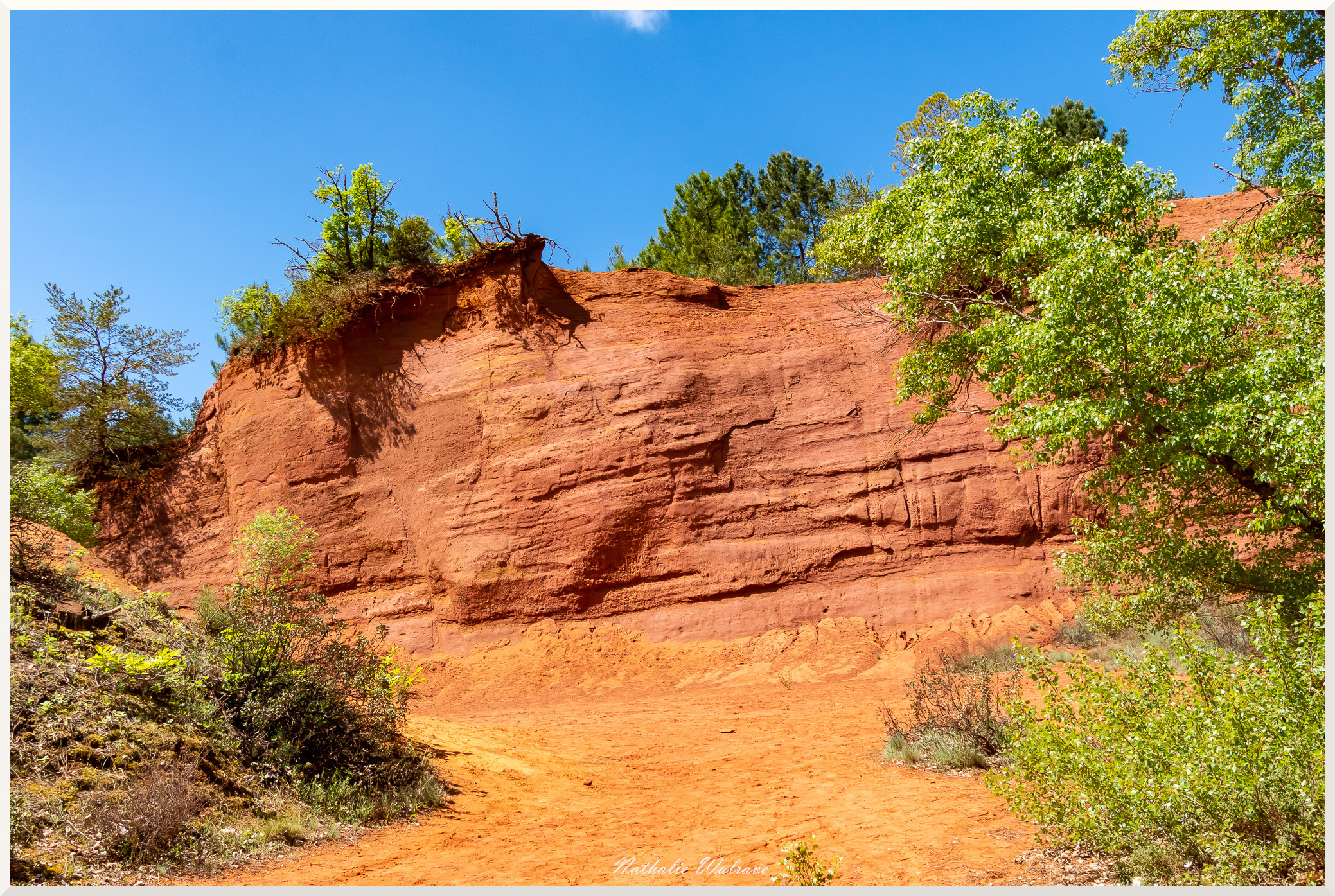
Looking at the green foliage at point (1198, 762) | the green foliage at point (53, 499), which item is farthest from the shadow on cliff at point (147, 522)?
the green foliage at point (1198, 762)

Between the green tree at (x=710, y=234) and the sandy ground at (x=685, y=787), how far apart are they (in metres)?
17.5

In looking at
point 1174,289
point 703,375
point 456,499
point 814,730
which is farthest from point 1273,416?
point 456,499

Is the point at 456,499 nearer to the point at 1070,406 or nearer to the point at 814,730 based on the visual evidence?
the point at 814,730

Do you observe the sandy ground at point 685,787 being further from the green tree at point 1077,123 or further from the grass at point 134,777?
the green tree at point 1077,123

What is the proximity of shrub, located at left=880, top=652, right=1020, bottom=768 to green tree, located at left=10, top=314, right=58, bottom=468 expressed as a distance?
72.4 feet

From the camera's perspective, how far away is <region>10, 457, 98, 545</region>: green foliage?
13961 millimetres

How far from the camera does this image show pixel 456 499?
20.1 meters

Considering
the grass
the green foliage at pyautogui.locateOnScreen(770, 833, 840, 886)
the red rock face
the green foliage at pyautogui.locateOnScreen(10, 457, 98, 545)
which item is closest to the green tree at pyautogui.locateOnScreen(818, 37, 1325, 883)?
the green foliage at pyautogui.locateOnScreen(770, 833, 840, 886)

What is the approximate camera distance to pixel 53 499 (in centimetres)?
1925

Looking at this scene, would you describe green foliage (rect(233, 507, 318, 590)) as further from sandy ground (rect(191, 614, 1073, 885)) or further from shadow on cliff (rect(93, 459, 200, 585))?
shadow on cliff (rect(93, 459, 200, 585))

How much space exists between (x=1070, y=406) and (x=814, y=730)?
258 inches

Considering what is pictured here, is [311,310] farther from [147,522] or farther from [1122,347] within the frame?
[1122,347]

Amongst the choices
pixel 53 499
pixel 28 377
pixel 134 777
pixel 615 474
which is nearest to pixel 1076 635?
pixel 615 474

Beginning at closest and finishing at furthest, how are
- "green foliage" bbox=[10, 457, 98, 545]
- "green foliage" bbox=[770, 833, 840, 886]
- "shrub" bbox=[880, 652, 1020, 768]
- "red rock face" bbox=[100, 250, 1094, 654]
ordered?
"green foliage" bbox=[770, 833, 840, 886], "shrub" bbox=[880, 652, 1020, 768], "green foliage" bbox=[10, 457, 98, 545], "red rock face" bbox=[100, 250, 1094, 654]
